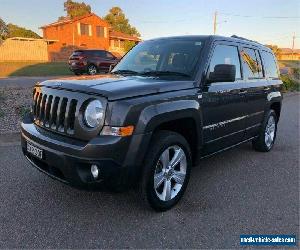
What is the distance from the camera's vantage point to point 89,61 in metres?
21.9

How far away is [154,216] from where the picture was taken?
366cm

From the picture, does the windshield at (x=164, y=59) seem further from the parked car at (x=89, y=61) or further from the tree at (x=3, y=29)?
the tree at (x=3, y=29)

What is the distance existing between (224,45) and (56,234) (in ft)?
10.5

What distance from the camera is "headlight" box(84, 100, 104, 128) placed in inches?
126

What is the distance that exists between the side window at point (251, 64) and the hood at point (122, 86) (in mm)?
1555

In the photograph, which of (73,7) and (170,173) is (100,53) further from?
(73,7)

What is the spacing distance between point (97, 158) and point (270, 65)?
4.34 meters

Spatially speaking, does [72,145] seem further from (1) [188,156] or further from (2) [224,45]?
(2) [224,45]

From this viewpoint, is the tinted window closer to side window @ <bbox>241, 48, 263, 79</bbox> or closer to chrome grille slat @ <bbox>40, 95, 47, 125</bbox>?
side window @ <bbox>241, 48, 263, 79</bbox>

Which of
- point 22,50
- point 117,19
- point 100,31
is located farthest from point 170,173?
point 117,19

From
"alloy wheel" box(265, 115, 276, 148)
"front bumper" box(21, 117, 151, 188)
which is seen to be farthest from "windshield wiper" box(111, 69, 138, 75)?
"alloy wheel" box(265, 115, 276, 148)

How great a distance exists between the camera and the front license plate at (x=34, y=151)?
3516 millimetres

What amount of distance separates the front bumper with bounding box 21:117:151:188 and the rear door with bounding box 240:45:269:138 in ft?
8.09

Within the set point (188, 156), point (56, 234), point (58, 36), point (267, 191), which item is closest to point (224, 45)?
point (188, 156)
